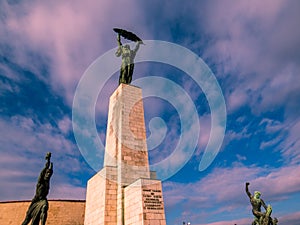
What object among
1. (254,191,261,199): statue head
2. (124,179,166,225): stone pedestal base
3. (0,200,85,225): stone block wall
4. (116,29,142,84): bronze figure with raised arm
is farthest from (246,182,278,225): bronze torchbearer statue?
(0,200,85,225): stone block wall

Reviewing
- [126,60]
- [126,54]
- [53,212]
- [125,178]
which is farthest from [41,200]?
[53,212]

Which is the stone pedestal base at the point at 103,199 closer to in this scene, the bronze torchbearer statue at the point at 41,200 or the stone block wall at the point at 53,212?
the bronze torchbearer statue at the point at 41,200

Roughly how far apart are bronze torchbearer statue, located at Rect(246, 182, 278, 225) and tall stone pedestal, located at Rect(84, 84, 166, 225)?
14.9ft

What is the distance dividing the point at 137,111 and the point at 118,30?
5.97 meters

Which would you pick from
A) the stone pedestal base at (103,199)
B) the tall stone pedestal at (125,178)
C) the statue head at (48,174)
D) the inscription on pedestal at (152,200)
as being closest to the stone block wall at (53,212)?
the tall stone pedestal at (125,178)

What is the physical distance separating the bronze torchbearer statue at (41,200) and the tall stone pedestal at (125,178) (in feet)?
8.47

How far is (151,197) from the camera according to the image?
8805 millimetres

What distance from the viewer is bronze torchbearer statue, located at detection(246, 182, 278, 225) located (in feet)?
31.9

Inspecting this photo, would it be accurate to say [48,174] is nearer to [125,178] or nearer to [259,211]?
[125,178]

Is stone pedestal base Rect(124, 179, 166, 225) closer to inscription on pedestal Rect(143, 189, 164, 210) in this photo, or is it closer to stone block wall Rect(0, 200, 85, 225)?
inscription on pedestal Rect(143, 189, 164, 210)

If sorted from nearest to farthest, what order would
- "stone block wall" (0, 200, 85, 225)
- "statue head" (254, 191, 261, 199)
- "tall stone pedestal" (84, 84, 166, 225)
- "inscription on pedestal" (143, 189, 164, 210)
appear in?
"inscription on pedestal" (143, 189, 164, 210)
"tall stone pedestal" (84, 84, 166, 225)
"statue head" (254, 191, 261, 199)
"stone block wall" (0, 200, 85, 225)

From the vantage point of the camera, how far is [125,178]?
10586 mm

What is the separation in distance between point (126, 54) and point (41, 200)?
1009cm

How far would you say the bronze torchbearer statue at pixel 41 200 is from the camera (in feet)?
25.7
